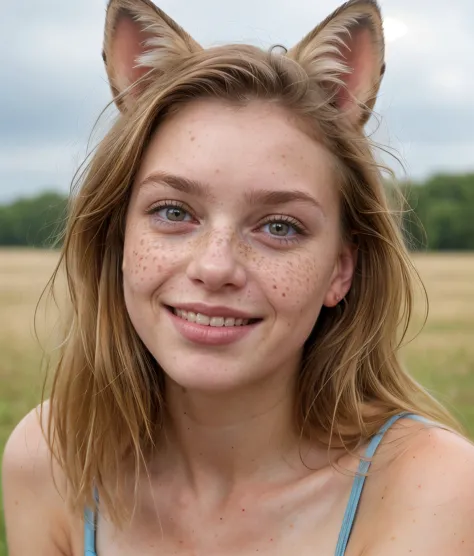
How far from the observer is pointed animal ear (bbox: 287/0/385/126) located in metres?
2.40

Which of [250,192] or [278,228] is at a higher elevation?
[250,192]

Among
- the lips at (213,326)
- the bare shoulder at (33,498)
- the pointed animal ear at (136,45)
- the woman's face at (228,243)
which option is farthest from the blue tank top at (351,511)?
the pointed animal ear at (136,45)

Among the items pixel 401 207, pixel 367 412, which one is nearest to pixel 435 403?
pixel 367 412

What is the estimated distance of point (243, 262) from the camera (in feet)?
→ 7.13

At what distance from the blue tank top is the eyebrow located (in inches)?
26.1

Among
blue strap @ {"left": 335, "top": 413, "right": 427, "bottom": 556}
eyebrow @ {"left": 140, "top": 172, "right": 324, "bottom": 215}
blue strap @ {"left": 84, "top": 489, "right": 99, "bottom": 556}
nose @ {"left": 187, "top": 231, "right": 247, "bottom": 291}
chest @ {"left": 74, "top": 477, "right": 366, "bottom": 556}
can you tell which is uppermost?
eyebrow @ {"left": 140, "top": 172, "right": 324, "bottom": 215}

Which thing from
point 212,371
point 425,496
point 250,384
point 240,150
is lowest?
point 425,496

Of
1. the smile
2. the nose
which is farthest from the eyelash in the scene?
the smile

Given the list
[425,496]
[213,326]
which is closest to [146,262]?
[213,326]

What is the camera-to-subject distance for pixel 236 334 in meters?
2.18

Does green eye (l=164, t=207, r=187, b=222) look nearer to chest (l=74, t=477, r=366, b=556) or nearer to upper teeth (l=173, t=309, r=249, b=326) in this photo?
upper teeth (l=173, t=309, r=249, b=326)

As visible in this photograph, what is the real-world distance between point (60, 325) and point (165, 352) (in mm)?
606

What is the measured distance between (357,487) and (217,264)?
2.44ft

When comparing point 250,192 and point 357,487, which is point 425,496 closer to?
point 357,487
